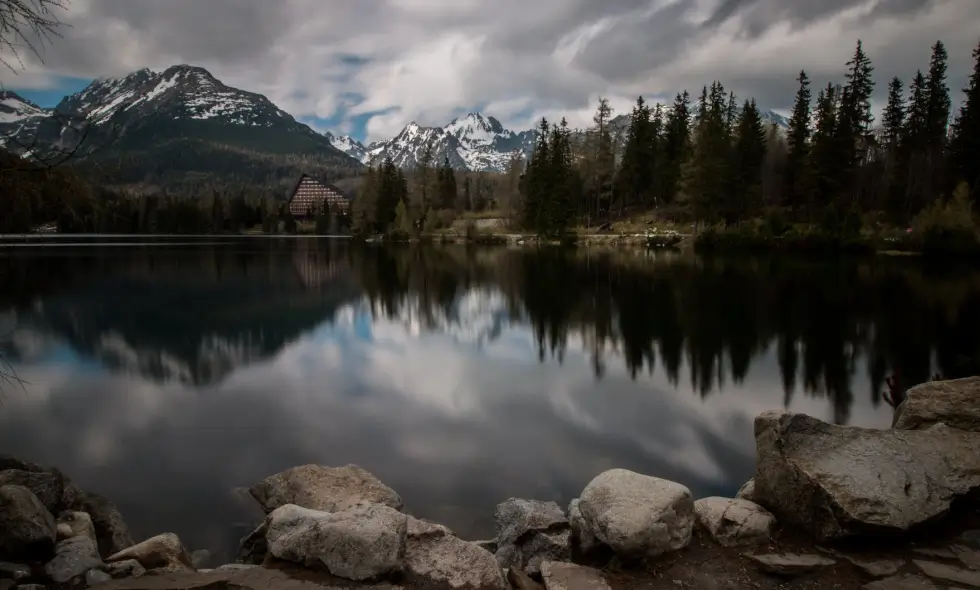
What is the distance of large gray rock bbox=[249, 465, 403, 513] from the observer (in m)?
9.20

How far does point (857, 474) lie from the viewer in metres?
6.79

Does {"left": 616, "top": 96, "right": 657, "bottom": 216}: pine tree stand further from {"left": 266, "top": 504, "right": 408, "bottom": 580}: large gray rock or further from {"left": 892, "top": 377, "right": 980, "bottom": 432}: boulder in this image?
{"left": 266, "top": 504, "right": 408, "bottom": 580}: large gray rock

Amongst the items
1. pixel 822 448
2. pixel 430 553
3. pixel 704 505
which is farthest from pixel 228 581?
pixel 822 448

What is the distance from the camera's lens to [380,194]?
11788 centimetres

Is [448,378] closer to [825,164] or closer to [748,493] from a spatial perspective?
[748,493]

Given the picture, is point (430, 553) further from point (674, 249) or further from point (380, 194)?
point (380, 194)

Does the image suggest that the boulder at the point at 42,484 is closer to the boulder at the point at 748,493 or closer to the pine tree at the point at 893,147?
the boulder at the point at 748,493

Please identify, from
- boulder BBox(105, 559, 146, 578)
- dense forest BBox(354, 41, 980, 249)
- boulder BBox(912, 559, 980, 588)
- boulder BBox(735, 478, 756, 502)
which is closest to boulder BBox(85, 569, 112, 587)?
boulder BBox(105, 559, 146, 578)

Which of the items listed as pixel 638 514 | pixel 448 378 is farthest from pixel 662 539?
pixel 448 378

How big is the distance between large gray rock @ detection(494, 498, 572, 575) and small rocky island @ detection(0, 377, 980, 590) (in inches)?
0.7

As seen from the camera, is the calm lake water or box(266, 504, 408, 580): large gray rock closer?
box(266, 504, 408, 580): large gray rock

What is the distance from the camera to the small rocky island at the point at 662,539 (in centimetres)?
606

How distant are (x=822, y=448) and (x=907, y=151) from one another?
3030 inches

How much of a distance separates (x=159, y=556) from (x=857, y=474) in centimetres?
821
